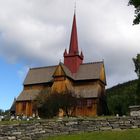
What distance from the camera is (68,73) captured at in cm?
8581

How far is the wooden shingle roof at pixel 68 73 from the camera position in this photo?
84.7 metres

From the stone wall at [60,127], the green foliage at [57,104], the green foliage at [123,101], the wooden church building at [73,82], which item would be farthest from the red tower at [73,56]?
the stone wall at [60,127]

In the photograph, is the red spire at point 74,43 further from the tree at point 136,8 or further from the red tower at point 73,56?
the tree at point 136,8

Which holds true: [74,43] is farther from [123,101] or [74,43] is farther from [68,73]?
[123,101]

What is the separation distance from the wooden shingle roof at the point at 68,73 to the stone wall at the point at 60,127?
61.8m

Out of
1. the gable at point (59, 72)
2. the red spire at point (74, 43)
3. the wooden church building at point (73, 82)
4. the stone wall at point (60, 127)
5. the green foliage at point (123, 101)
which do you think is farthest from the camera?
the red spire at point (74, 43)

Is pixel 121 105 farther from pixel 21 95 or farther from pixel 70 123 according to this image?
pixel 70 123

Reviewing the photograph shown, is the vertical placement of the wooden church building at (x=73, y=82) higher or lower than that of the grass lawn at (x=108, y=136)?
higher

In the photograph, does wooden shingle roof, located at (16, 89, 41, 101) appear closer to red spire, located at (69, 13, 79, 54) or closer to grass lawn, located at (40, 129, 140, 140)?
red spire, located at (69, 13, 79, 54)

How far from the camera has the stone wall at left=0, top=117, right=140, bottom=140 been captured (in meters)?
21.0

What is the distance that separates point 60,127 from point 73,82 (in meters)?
64.9

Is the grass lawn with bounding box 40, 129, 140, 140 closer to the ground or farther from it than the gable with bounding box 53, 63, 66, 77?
closer to the ground

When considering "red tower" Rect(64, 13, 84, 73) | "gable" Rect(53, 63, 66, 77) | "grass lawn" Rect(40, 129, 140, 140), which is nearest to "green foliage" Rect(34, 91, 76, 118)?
"gable" Rect(53, 63, 66, 77)

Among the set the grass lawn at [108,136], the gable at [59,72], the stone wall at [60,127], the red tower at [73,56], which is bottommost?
the grass lawn at [108,136]
